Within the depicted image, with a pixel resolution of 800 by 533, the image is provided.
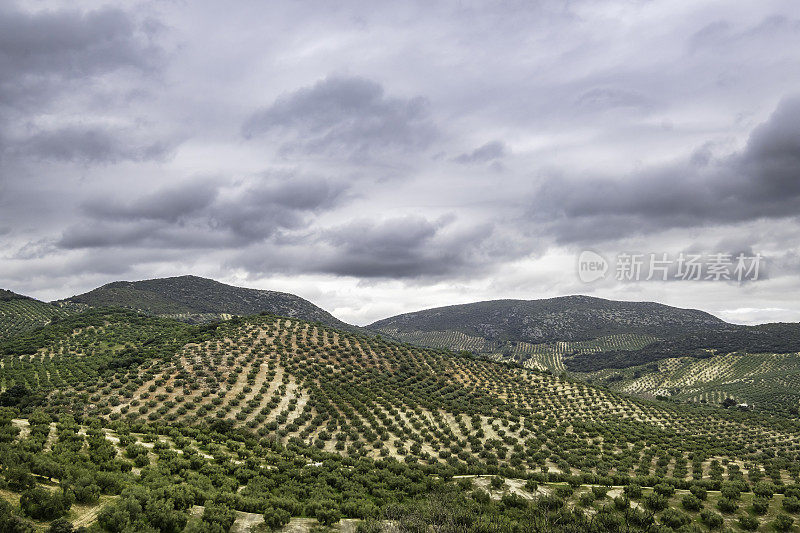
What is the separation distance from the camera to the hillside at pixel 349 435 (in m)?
18.5

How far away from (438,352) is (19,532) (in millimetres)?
78147

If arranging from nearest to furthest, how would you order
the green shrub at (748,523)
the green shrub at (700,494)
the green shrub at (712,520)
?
the green shrub at (748,523)
the green shrub at (712,520)
the green shrub at (700,494)

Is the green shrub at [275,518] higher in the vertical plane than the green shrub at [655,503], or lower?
higher

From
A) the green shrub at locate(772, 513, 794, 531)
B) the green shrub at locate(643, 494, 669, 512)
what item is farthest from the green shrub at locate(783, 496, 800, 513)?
the green shrub at locate(643, 494, 669, 512)

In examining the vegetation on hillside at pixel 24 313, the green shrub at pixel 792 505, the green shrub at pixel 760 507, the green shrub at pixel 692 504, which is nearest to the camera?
the green shrub at pixel 792 505

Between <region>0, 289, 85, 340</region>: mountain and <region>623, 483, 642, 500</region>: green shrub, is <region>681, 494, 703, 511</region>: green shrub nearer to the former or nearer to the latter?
Result: <region>623, 483, 642, 500</region>: green shrub

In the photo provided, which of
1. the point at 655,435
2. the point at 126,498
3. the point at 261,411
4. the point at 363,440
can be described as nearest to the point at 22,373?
the point at 261,411

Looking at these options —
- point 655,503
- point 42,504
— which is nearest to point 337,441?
point 655,503

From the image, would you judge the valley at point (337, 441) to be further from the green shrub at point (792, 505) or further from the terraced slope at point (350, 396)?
the terraced slope at point (350, 396)

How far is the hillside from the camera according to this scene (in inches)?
728

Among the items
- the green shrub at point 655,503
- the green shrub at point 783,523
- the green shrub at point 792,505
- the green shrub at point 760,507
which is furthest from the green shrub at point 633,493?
the green shrub at point 792,505

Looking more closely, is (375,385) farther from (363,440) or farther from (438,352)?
(438,352)

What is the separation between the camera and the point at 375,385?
203ft

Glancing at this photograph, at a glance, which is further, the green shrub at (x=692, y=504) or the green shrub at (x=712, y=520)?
the green shrub at (x=692, y=504)
